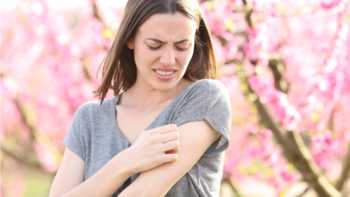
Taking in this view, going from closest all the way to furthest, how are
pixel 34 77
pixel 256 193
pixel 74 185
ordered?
pixel 74 185
pixel 34 77
pixel 256 193

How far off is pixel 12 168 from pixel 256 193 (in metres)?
3.30

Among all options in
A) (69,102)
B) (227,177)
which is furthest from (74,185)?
(69,102)

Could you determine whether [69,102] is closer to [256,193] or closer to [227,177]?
Answer: [227,177]

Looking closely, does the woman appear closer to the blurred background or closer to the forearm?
the forearm

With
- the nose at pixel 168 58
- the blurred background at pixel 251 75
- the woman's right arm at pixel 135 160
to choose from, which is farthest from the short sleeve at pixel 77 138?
the blurred background at pixel 251 75

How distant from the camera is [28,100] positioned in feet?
25.8

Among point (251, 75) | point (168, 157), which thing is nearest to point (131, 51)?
point (168, 157)

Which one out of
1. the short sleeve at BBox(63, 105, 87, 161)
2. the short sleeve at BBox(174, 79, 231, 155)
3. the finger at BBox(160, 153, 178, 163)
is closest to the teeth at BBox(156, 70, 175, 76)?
the short sleeve at BBox(174, 79, 231, 155)

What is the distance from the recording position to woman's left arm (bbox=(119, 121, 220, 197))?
7.46 feet

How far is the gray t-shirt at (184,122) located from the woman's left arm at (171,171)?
0.17ft

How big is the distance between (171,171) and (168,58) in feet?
0.97

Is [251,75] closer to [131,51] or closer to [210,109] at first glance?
[131,51]

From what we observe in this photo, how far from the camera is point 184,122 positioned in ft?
7.80

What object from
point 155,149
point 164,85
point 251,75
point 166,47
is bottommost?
point 251,75
